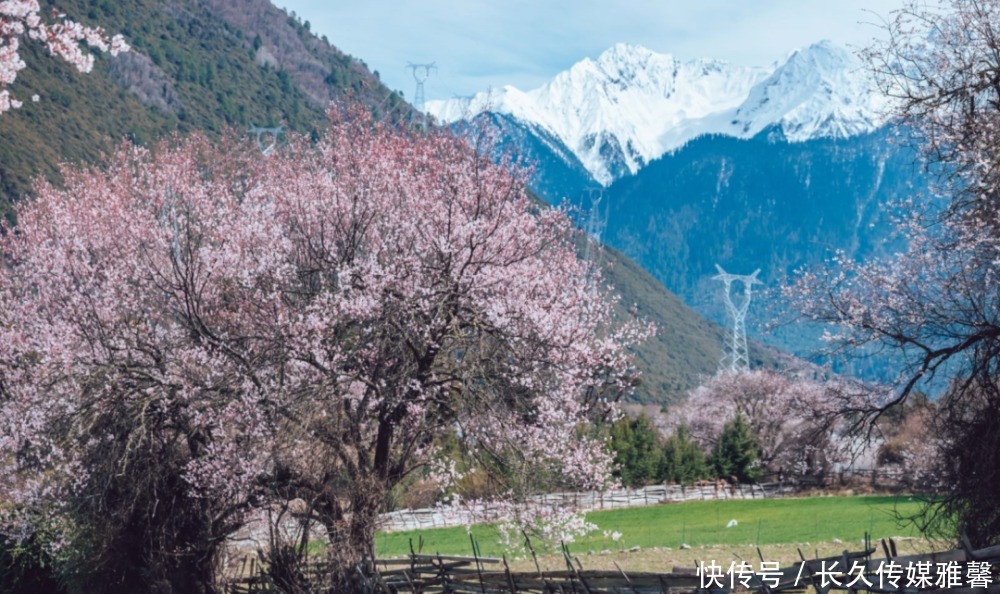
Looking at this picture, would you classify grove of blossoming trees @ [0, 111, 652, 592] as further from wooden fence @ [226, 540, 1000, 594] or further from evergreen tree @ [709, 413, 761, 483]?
evergreen tree @ [709, 413, 761, 483]

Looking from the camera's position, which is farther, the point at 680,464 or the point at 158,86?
the point at 158,86

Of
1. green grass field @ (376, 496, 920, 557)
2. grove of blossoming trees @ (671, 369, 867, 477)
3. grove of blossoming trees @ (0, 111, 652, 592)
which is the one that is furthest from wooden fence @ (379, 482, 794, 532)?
grove of blossoming trees @ (0, 111, 652, 592)

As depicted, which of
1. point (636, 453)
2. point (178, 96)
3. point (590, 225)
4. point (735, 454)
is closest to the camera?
point (590, 225)

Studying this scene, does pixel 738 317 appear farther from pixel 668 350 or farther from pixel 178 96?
pixel 668 350

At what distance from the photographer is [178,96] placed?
124 meters

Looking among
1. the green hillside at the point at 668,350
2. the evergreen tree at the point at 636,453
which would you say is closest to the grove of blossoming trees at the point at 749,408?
the evergreen tree at the point at 636,453

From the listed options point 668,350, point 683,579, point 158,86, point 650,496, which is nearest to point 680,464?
point 650,496

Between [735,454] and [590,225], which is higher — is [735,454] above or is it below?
below

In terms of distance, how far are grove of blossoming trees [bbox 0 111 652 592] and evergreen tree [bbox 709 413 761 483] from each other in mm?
38025

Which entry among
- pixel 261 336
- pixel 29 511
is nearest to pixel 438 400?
pixel 261 336

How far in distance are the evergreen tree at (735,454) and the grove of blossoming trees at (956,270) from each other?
40332 mm

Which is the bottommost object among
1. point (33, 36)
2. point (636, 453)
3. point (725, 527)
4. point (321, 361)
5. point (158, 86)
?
point (725, 527)

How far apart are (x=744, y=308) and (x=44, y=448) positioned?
69.1m

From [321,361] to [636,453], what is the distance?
39382 mm
